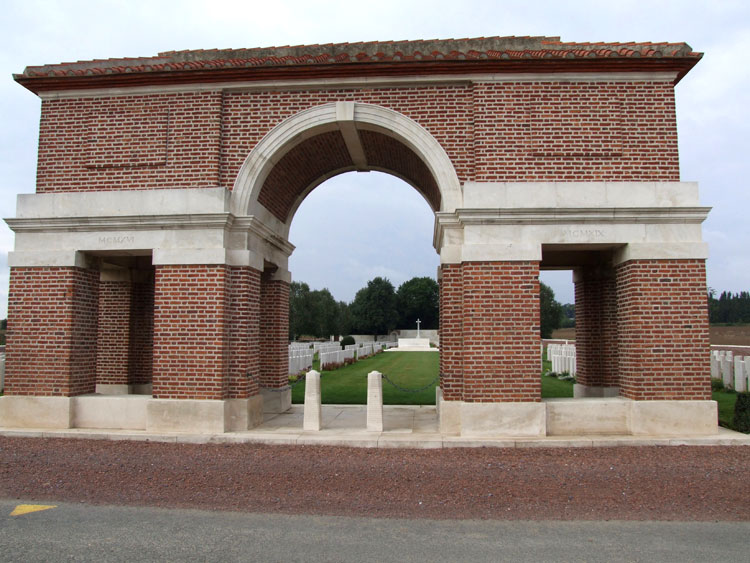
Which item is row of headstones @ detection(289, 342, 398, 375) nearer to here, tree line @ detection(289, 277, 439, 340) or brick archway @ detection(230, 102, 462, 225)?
brick archway @ detection(230, 102, 462, 225)

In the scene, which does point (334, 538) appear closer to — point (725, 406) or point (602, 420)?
point (602, 420)

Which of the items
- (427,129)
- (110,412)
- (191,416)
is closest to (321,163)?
(427,129)

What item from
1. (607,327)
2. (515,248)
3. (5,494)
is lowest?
(5,494)

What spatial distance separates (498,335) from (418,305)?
68.7m

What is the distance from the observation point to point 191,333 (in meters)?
8.23

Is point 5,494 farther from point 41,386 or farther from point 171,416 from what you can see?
point 41,386

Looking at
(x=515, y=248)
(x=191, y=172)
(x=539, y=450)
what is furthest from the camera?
(x=191, y=172)

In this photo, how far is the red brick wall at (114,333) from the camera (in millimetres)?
11031

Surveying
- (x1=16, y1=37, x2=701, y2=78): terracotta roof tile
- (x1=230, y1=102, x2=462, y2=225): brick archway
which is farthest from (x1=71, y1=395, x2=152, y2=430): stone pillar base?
(x1=16, y1=37, x2=701, y2=78): terracotta roof tile

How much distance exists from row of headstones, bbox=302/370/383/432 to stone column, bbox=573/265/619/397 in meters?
4.42

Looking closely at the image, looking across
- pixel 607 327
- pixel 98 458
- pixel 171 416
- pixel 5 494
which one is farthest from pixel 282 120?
pixel 607 327

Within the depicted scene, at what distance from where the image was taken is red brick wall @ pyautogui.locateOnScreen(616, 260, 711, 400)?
7.79m

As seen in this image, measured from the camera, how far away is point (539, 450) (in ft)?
23.9

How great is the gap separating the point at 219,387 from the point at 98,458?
184cm
